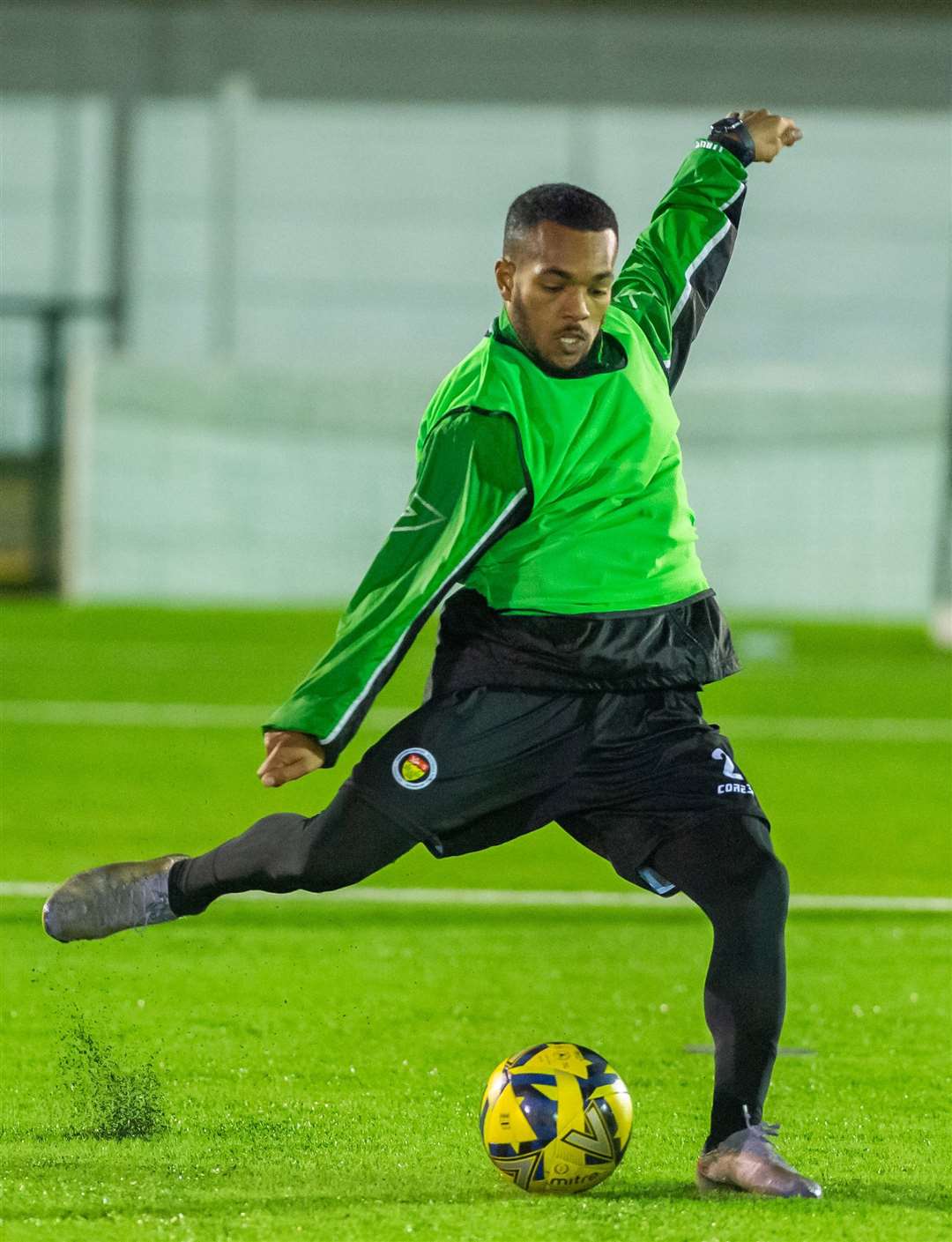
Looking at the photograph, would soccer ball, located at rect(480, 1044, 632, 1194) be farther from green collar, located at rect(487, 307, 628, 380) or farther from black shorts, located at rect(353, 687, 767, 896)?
green collar, located at rect(487, 307, 628, 380)

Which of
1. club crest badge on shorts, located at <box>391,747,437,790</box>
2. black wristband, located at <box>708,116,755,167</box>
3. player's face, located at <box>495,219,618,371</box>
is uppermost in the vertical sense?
black wristband, located at <box>708,116,755,167</box>

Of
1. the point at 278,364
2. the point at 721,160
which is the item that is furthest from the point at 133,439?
the point at 721,160

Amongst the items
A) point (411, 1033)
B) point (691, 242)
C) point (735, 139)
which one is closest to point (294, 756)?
point (691, 242)

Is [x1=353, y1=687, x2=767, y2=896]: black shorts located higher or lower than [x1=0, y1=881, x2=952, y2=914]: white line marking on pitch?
higher

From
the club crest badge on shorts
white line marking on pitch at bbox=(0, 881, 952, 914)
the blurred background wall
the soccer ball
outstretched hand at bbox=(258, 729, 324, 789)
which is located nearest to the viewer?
outstretched hand at bbox=(258, 729, 324, 789)

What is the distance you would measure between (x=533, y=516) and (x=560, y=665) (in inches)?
12.8

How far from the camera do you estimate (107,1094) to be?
5.28 meters

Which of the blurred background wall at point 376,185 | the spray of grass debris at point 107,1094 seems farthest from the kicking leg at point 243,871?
the blurred background wall at point 376,185

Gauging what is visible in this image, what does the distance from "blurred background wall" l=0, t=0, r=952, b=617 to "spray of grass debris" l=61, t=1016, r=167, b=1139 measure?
1984 cm

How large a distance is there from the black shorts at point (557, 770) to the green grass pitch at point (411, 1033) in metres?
0.76

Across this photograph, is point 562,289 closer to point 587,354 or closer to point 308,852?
point 587,354

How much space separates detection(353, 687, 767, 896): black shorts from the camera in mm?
4609

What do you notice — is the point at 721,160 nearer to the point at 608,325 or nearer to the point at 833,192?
the point at 608,325

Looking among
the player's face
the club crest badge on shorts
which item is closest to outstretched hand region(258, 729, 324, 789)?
the club crest badge on shorts
